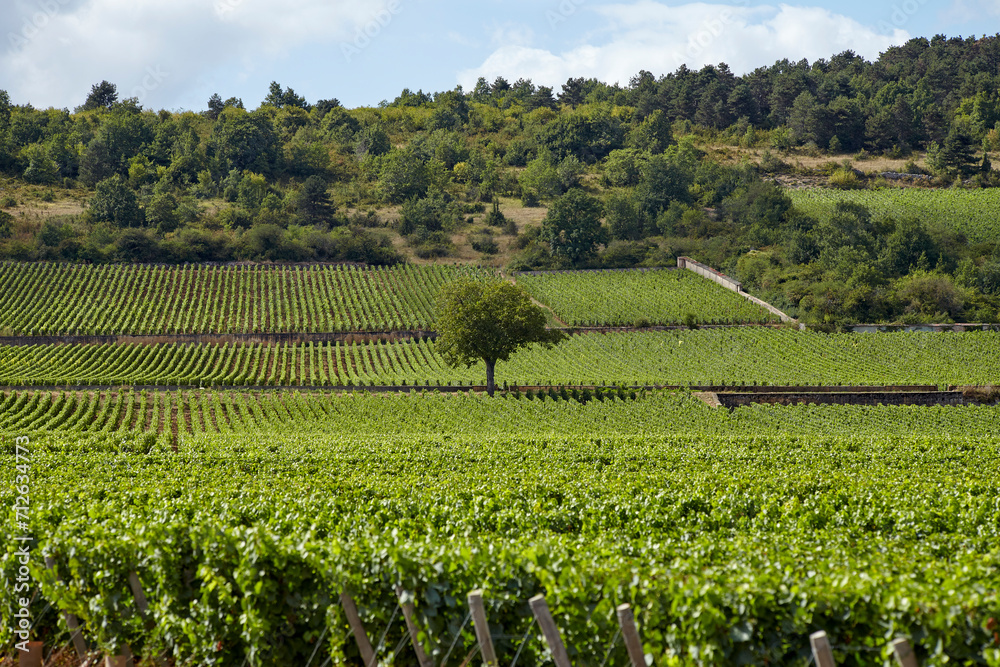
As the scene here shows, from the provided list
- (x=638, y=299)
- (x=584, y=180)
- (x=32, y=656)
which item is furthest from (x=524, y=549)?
(x=584, y=180)

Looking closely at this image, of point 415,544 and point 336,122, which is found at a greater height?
point 336,122

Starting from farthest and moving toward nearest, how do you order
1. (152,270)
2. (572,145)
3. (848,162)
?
(572,145)
(848,162)
(152,270)

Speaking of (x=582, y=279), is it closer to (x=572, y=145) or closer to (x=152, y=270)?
(x=152, y=270)

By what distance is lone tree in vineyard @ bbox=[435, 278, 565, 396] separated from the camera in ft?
155

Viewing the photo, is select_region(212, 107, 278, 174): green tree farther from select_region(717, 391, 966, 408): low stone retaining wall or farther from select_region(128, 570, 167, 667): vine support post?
select_region(128, 570, 167, 667): vine support post

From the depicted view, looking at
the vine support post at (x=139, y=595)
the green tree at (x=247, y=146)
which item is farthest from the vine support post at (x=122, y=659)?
the green tree at (x=247, y=146)

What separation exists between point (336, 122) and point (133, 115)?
3468 cm

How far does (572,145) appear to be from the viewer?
13400cm

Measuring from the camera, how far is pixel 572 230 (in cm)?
9100

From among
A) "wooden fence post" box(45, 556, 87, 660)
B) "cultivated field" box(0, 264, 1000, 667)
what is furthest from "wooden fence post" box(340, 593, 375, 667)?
"wooden fence post" box(45, 556, 87, 660)

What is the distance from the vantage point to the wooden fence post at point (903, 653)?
6.57 meters

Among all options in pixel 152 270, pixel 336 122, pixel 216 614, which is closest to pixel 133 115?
pixel 336 122

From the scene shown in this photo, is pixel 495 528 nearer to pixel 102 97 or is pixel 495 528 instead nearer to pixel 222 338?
pixel 222 338

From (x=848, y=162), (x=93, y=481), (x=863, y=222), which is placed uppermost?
(x=848, y=162)
